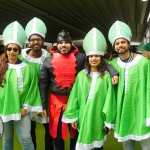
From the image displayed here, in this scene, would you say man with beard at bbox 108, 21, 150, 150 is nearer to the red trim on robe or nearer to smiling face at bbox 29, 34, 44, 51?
the red trim on robe

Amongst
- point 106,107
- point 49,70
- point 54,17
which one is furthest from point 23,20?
point 106,107

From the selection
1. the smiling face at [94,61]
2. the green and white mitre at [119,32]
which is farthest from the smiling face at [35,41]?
the green and white mitre at [119,32]

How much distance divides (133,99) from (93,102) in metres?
0.34

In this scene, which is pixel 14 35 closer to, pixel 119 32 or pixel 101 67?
pixel 101 67

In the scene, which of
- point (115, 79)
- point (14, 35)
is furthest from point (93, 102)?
point (14, 35)

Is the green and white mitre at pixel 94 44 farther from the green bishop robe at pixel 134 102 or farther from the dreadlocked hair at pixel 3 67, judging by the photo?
the dreadlocked hair at pixel 3 67

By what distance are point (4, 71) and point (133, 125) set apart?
1.26 meters

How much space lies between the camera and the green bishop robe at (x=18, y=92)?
241cm

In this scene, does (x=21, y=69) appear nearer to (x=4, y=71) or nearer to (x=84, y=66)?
(x=4, y=71)

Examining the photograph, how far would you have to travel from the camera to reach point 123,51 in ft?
7.54

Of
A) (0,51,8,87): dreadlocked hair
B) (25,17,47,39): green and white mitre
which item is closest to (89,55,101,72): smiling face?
(25,17,47,39): green and white mitre

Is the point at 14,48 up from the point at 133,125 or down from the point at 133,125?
up

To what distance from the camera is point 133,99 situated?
2270mm

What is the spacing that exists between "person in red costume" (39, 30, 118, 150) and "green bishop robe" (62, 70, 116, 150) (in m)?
0.22
